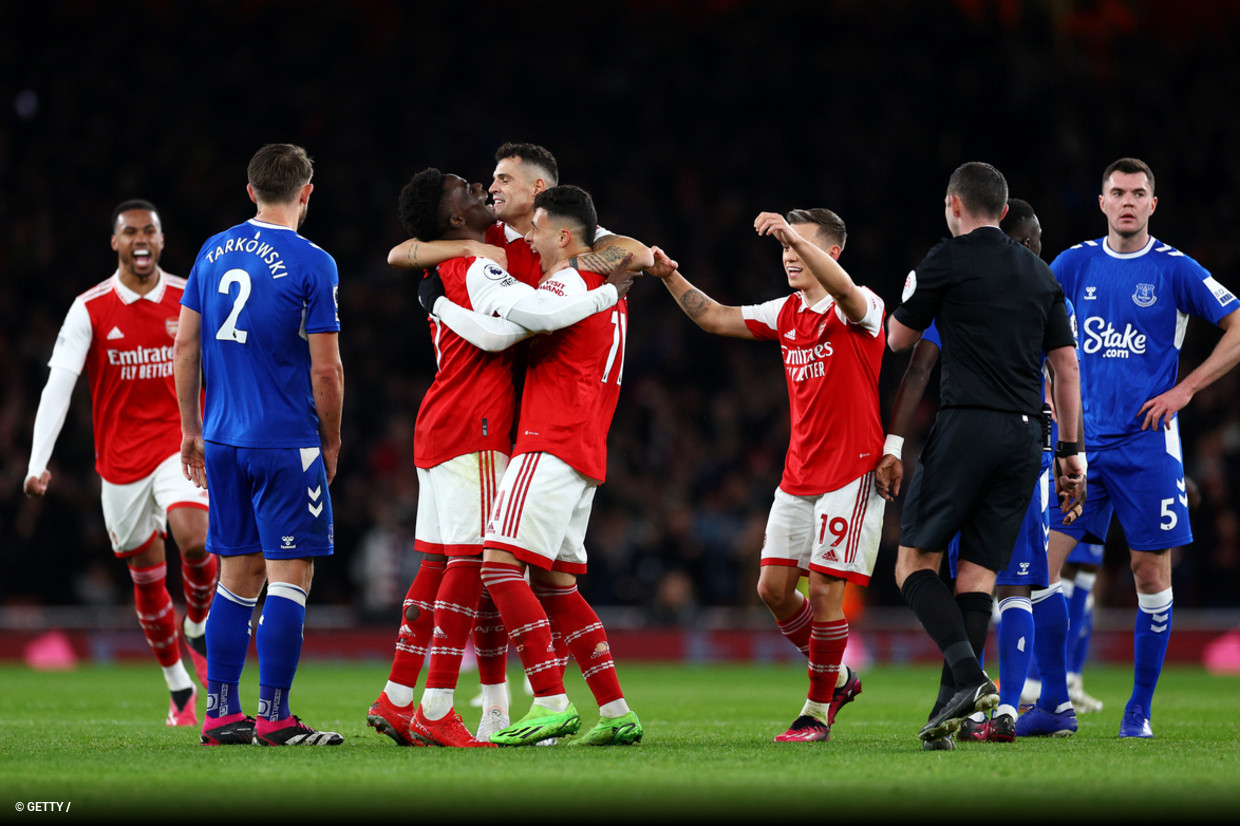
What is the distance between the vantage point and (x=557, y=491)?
5.95 metres

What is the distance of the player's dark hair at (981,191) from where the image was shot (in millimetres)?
6184

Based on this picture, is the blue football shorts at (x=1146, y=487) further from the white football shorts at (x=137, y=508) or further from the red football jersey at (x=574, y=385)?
the white football shorts at (x=137, y=508)

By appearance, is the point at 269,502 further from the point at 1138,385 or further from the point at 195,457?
the point at 1138,385

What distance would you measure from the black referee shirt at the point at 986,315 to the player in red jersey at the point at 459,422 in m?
1.37

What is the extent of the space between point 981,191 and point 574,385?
6.47ft

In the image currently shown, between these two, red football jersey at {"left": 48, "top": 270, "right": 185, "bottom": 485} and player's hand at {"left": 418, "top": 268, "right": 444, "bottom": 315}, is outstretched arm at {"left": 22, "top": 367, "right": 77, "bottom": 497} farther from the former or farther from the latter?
player's hand at {"left": 418, "top": 268, "right": 444, "bottom": 315}

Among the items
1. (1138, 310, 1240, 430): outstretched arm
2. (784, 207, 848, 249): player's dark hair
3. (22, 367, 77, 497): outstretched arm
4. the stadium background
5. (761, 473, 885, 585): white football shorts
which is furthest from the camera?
the stadium background

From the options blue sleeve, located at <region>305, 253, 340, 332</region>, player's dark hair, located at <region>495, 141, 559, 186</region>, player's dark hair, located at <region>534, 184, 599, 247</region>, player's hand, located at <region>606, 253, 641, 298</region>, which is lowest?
blue sleeve, located at <region>305, 253, 340, 332</region>

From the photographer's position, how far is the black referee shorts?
19.6 feet

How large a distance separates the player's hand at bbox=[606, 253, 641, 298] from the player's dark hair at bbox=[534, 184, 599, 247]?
0.21m

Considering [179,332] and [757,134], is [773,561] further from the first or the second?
[757,134]

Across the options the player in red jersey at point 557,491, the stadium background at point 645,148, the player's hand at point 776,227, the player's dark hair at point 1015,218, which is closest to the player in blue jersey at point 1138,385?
the player's dark hair at point 1015,218

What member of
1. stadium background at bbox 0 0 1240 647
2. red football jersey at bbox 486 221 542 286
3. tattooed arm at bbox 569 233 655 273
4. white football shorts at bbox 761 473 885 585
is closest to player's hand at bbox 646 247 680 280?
tattooed arm at bbox 569 233 655 273

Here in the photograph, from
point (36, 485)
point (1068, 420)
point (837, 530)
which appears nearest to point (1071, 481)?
point (1068, 420)
